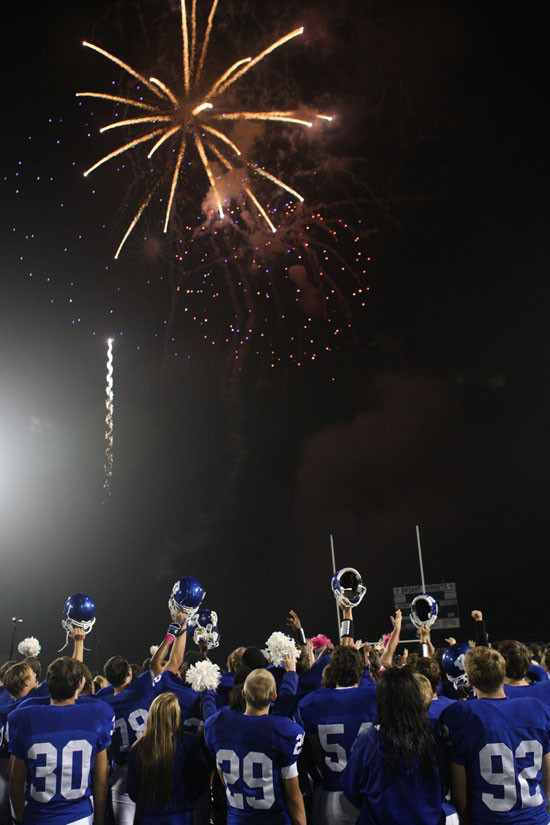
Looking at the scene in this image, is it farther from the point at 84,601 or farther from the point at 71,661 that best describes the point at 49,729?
the point at 84,601

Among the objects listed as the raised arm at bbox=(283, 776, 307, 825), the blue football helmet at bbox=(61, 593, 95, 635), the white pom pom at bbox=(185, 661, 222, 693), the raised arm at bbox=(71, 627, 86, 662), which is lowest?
the raised arm at bbox=(283, 776, 307, 825)

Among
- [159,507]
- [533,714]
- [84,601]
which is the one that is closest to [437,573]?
[159,507]

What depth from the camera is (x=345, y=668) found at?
199 inches

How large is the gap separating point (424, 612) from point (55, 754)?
531 cm

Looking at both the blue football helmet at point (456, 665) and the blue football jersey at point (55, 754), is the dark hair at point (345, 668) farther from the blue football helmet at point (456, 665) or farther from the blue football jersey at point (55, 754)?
the blue football jersey at point (55, 754)

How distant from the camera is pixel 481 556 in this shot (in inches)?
1131

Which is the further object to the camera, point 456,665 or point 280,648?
point 456,665

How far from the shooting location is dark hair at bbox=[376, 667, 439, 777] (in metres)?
3.81

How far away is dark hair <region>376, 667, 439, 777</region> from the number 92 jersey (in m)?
0.30

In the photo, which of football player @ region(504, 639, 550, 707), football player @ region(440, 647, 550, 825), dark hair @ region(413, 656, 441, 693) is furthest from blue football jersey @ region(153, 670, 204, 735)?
football player @ region(504, 639, 550, 707)

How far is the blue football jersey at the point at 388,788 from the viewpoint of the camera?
3805 millimetres

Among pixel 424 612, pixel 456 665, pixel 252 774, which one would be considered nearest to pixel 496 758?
pixel 252 774

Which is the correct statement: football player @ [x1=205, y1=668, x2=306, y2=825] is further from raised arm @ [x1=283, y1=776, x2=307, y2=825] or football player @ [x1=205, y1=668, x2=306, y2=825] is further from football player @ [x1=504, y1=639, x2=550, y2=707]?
football player @ [x1=504, y1=639, x2=550, y2=707]

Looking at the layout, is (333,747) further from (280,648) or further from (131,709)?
(131,709)
